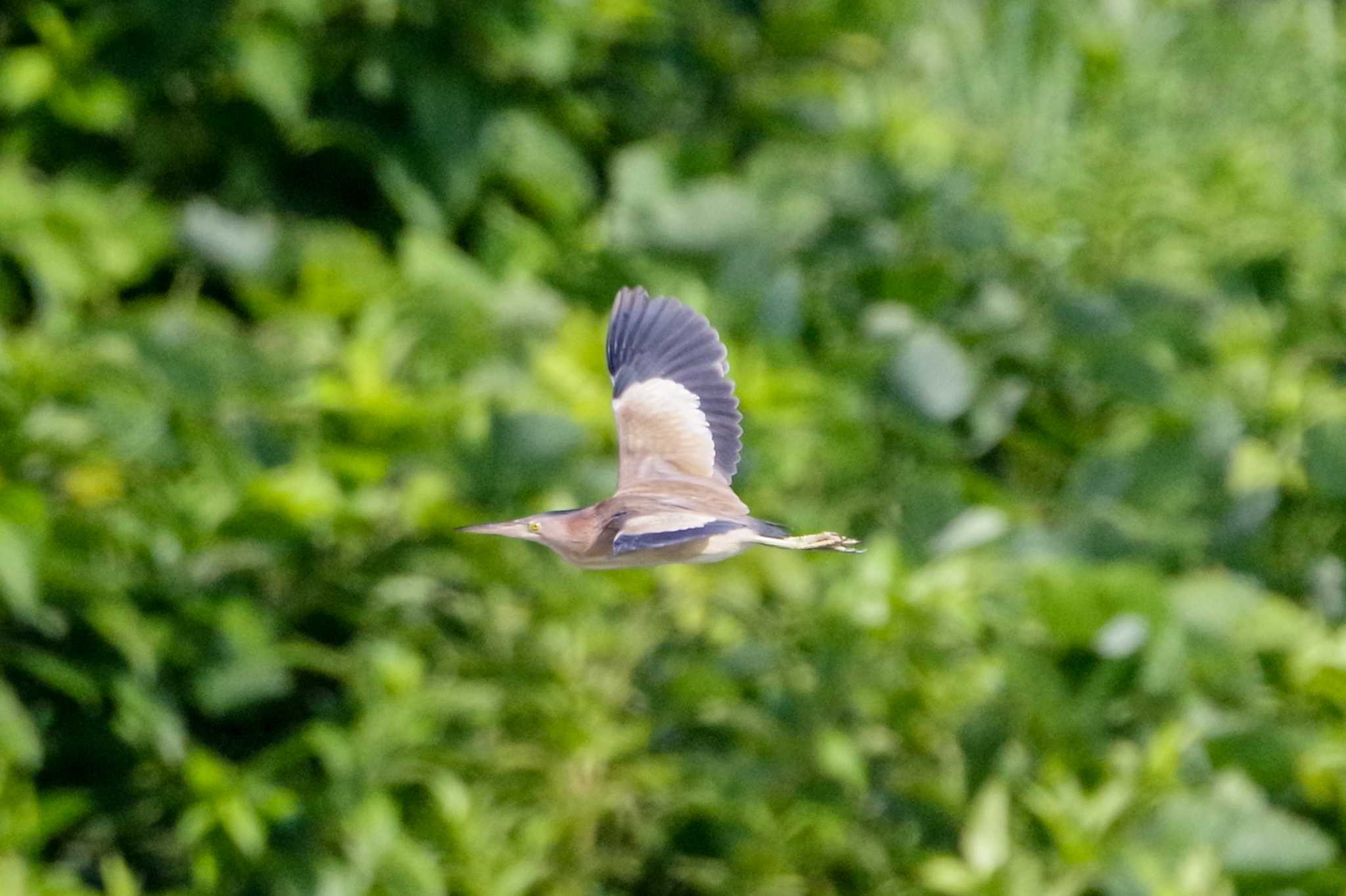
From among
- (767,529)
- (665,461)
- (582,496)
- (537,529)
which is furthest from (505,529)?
(582,496)

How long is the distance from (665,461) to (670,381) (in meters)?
0.13

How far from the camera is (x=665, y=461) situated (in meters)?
1.48

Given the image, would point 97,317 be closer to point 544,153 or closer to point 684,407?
point 544,153

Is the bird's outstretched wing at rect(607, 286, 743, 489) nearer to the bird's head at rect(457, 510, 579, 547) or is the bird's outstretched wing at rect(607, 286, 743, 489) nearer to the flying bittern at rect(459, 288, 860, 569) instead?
the flying bittern at rect(459, 288, 860, 569)

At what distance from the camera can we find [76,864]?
10.5 feet

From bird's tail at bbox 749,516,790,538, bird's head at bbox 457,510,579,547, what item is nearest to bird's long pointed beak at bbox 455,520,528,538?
bird's head at bbox 457,510,579,547

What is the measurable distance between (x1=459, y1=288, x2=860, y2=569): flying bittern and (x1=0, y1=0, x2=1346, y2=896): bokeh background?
1.37 metres

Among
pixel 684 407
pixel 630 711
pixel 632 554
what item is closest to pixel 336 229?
pixel 630 711

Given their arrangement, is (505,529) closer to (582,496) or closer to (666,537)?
(666,537)

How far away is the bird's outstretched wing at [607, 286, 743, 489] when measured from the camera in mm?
1525

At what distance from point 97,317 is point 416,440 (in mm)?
964

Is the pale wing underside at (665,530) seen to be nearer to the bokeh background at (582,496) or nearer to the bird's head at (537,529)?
the bird's head at (537,529)

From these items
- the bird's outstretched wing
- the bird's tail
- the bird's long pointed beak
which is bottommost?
the bird's long pointed beak

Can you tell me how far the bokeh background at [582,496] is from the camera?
2.96m
